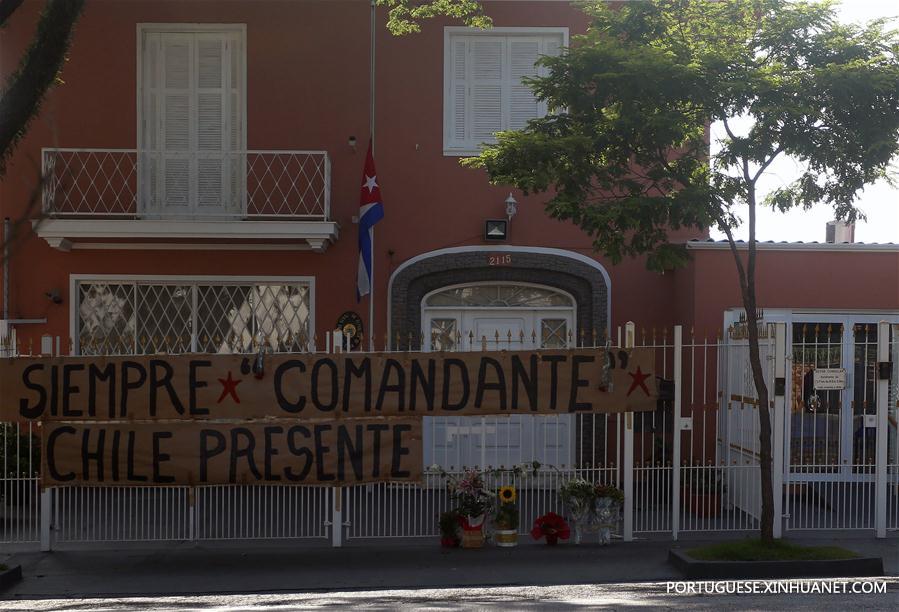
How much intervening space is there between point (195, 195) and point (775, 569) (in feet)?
30.6

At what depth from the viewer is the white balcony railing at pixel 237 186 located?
48.2ft

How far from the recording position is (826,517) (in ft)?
37.6

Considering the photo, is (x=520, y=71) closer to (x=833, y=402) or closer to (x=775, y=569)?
(x=833, y=402)

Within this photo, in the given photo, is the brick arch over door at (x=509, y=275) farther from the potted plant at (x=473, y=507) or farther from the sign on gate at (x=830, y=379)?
the potted plant at (x=473, y=507)

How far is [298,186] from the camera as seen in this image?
Answer: 1480cm

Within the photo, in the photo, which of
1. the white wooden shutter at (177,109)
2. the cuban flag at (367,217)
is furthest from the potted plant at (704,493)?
the white wooden shutter at (177,109)

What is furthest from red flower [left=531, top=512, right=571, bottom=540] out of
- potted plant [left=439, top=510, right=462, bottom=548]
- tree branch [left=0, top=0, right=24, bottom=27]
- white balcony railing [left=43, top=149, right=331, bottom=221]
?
tree branch [left=0, top=0, right=24, bottom=27]

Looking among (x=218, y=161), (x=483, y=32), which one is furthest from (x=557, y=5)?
(x=218, y=161)

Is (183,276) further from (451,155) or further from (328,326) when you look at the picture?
(451,155)

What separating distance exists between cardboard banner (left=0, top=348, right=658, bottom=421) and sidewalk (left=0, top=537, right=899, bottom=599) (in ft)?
4.36

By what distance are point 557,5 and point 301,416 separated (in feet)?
24.5

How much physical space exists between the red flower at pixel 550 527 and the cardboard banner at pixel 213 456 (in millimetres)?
1303

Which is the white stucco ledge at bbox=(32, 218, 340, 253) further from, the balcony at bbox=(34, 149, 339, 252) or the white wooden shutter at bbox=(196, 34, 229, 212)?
the white wooden shutter at bbox=(196, 34, 229, 212)

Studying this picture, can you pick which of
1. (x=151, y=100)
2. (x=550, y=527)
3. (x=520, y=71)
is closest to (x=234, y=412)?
(x=550, y=527)
